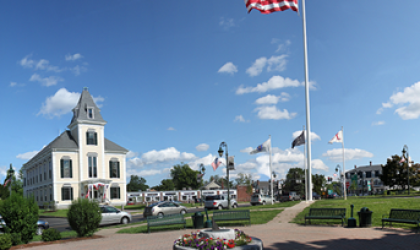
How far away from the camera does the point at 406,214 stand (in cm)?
1411

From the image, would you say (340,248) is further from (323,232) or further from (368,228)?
(368,228)

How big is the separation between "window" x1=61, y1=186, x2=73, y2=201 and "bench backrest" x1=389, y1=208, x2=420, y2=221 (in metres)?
41.2

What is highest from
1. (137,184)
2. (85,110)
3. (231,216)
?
(85,110)

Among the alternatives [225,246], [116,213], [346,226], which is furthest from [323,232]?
[116,213]

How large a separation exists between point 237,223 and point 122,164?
119 ft

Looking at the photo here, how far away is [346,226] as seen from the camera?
15.5m

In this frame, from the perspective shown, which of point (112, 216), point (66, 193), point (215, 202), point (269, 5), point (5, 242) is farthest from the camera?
point (66, 193)

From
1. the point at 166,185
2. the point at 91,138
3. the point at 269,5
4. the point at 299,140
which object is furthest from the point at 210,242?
the point at 166,185

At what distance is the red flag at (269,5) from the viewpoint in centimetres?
1739

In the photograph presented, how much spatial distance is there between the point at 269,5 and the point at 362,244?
11.7 meters

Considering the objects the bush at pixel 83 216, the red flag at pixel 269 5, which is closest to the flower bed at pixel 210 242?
the bush at pixel 83 216

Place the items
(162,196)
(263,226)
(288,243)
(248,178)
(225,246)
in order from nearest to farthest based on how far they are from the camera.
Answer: (225,246), (288,243), (263,226), (162,196), (248,178)

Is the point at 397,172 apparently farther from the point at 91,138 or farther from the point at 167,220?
the point at 167,220

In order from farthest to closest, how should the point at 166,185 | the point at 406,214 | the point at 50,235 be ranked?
the point at 166,185 → the point at 50,235 → the point at 406,214
